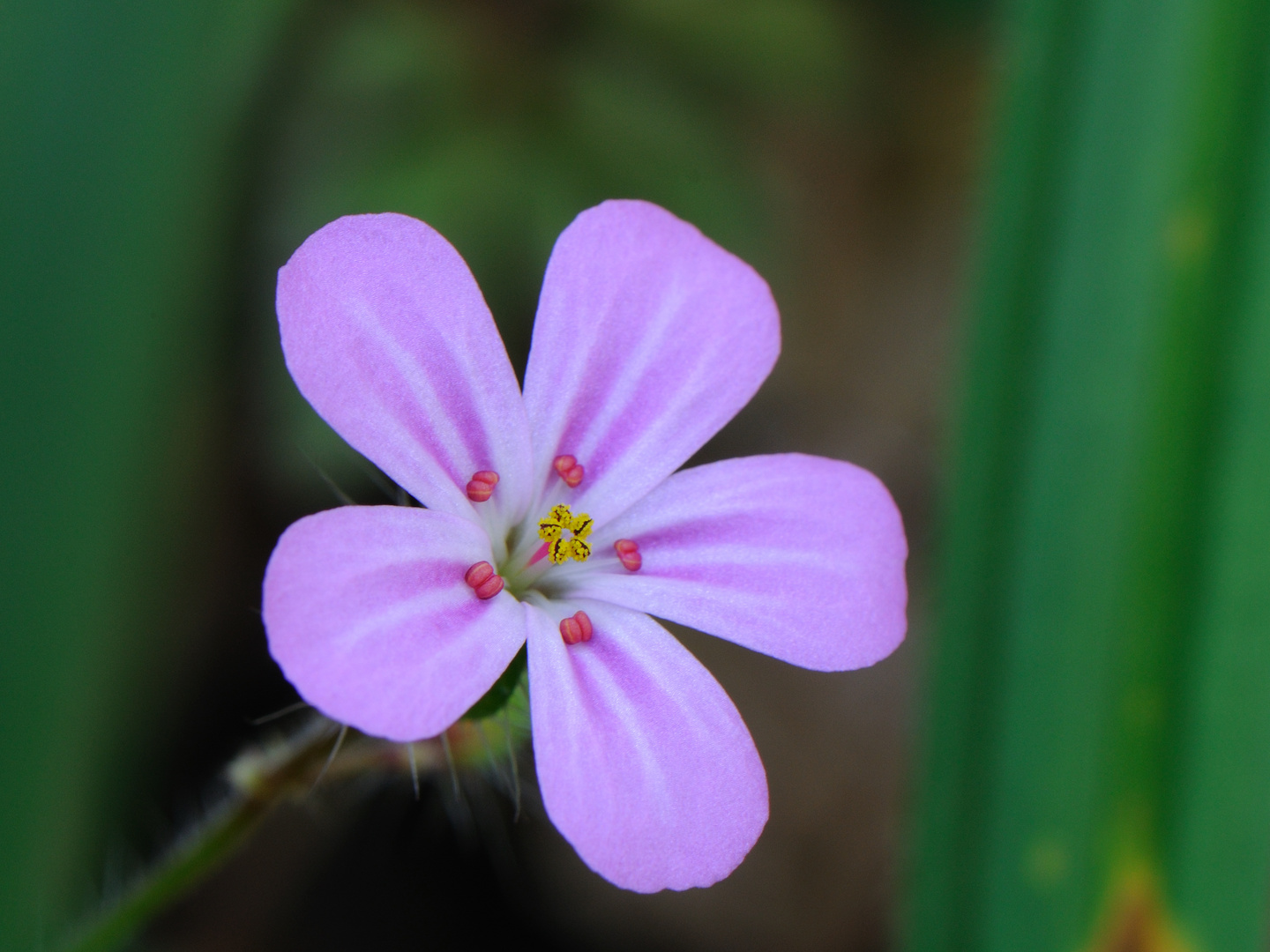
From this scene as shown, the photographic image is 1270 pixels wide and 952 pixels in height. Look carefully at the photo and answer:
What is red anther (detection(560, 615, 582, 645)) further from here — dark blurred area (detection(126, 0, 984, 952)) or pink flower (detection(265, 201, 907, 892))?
dark blurred area (detection(126, 0, 984, 952))

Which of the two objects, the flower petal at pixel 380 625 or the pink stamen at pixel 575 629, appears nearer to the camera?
the flower petal at pixel 380 625

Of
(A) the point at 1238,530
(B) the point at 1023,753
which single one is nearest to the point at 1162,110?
(A) the point at 1238,530

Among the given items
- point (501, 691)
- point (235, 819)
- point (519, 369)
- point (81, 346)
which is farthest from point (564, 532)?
point (519, 369)

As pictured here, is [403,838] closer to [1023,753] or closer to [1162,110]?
[1023,753]

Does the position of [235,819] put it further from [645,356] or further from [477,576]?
[645,356]

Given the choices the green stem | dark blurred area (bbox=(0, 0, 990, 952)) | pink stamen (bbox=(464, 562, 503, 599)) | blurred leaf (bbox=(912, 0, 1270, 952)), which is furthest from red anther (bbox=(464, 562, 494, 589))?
dark blurred area (bbox=(0, 0, 990, 952))

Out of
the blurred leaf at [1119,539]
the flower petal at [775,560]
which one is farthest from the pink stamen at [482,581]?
the blurred leaf at [1119,539]

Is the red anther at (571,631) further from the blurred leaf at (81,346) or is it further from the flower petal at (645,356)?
the blurred leaf at (81,346)
